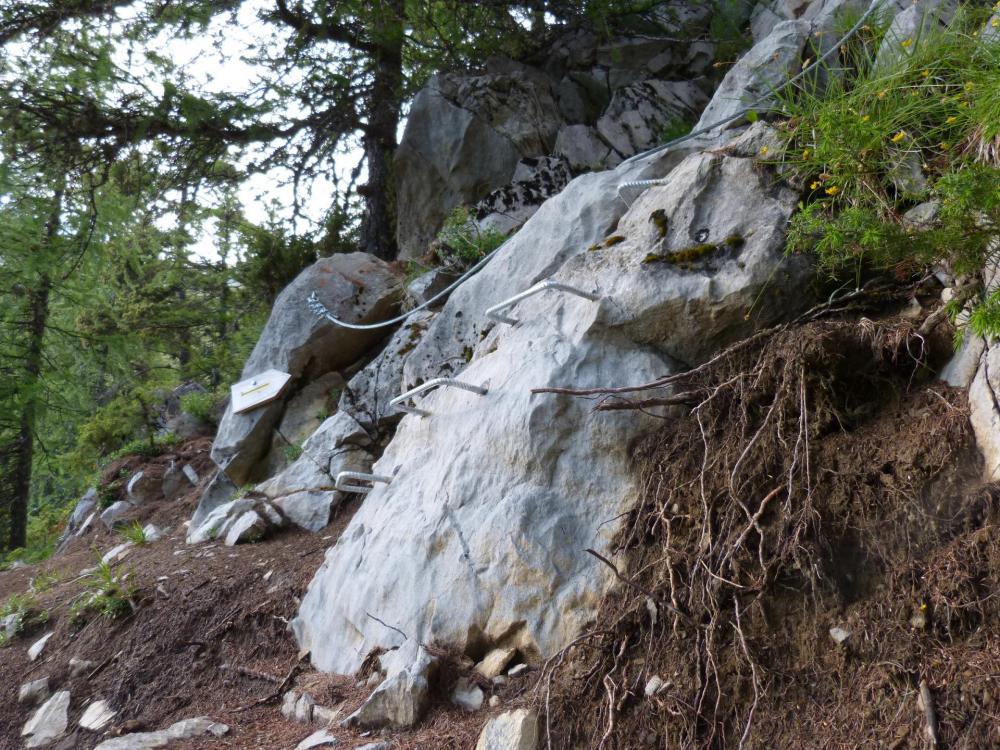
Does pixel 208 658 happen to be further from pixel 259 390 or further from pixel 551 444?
pixel 259 390

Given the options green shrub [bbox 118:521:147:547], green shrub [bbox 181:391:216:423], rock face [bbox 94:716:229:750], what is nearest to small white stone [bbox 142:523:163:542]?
green shrub [bbox 118:521:147:547]

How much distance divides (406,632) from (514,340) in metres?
1.81

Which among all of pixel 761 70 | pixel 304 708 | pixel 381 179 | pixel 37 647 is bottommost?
pixel 304 708

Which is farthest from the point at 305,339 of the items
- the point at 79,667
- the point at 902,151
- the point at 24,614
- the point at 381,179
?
the point at 902,151

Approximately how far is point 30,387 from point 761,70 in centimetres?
994

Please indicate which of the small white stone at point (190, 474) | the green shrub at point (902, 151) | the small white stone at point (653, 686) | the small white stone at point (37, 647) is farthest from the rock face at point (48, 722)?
the green shrub at point (902, 151)

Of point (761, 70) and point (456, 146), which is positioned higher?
point (456, 146)

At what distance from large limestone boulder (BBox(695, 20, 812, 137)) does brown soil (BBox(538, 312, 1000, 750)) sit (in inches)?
101

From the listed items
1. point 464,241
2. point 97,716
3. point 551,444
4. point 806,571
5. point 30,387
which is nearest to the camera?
point 806,571

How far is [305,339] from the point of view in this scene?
7969 mm

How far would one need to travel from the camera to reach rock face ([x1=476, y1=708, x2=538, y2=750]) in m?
2.88

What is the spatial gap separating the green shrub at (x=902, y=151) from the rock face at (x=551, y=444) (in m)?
0.34

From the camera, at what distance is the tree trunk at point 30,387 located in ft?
30.3

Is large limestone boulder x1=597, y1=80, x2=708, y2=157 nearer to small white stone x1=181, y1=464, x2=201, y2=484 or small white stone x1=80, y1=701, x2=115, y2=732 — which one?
small white stone x1=181, y1=464, x2=201, y2=484
